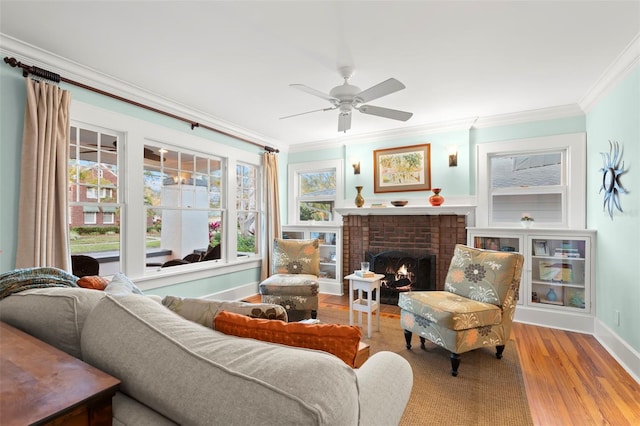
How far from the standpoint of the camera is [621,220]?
8.88ft

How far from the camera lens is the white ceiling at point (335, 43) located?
1973 mm

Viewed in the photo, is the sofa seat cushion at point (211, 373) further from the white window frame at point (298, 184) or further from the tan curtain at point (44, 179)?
the white window frame at point (298, 184)

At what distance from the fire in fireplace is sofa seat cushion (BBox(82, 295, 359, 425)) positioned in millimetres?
3827

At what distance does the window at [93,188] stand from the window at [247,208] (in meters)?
1.75

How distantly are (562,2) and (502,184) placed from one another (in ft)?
8.48

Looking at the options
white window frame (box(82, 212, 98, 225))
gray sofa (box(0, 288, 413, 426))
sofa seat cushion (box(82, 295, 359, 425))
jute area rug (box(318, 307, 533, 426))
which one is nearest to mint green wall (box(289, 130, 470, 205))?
jute area rug (box(318, 307, 533, 426))

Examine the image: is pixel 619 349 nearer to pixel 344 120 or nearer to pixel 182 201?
pixel 344 120

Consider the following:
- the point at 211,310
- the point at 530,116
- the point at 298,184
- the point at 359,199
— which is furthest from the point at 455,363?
the point at 298,184

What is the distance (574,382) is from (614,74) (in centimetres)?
263

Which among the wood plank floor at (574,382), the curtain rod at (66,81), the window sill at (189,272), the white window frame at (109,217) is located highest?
the curtain rod at (66,81)

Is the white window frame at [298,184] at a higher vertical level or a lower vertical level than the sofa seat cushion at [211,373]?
higher

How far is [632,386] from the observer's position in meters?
2.27

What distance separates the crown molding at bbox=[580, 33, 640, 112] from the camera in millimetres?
2387

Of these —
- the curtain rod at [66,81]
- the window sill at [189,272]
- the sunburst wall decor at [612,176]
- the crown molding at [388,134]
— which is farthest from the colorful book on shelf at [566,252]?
the curtain rod at [66,81]
